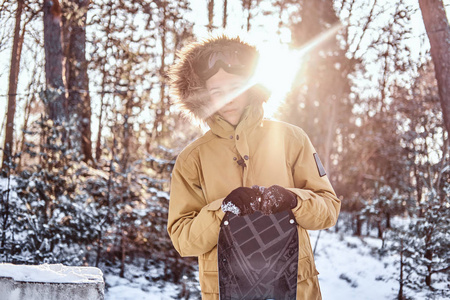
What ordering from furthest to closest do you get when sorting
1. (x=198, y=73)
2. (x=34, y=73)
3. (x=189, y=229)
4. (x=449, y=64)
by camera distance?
(x=34, y=73) → (x=449, y=64) → (x=198, y=73) → (x=189, y=229)

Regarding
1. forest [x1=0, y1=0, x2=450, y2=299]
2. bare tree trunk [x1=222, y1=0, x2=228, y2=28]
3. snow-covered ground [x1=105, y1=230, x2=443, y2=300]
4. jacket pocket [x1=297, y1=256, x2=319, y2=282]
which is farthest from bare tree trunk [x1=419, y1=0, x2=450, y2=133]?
bare tree trunk [x1=222, y1=0, x2=228, y2=28]

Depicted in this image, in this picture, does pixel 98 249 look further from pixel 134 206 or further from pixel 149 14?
pixel 149 14

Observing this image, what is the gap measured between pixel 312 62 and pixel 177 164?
12711mm

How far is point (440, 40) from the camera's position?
443 cm

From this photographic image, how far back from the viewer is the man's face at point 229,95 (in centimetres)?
186

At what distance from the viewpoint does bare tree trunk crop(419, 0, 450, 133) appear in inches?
174

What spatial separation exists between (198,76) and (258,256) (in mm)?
876

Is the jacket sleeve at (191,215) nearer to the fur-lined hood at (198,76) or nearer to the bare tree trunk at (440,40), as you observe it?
the fur-lined hood at (198,76)

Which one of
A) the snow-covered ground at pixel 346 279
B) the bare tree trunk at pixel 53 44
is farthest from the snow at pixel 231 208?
the bare tree trunk at pixel 53 44

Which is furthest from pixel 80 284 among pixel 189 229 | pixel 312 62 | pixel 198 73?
pixel 312 62

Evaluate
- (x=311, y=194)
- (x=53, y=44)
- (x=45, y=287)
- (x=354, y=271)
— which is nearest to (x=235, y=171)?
(x=311, y=194)

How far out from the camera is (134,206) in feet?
17.7

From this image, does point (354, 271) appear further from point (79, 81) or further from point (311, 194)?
point (79, 81)

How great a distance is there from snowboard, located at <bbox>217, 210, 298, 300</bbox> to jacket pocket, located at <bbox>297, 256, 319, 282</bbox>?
30 millimetres
